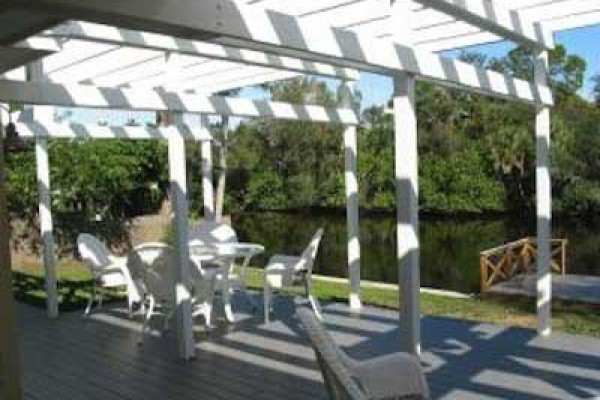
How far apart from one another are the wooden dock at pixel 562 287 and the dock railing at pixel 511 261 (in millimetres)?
134

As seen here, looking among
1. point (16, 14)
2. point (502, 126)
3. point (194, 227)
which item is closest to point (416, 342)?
point (16, 14)

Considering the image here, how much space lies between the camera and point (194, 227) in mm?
8867

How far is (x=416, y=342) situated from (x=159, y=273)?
284 centimetres

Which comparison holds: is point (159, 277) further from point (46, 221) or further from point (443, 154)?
point (443, 154)

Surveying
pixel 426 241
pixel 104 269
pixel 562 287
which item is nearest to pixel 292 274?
pixel 104 269

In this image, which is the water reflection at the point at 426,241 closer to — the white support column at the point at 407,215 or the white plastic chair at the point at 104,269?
the white plastic chair at the point at 104,269

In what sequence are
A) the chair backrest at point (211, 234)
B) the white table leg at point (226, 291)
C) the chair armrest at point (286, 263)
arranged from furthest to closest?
1. the chair backrest at point (211, 234)
2. the chair armrest at point (286, 263)
3. the white table leg at point (226, 291)

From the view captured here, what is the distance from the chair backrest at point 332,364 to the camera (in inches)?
117

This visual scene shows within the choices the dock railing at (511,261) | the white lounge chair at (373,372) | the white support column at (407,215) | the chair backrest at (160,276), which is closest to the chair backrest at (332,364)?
the white lounge chair at (373,372)

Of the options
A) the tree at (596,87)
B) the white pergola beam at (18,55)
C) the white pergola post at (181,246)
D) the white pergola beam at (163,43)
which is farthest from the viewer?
the tree at (596,87)

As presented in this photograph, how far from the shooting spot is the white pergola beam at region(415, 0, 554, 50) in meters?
4.13

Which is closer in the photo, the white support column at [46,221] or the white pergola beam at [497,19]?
the white pergola beam at [497,19]

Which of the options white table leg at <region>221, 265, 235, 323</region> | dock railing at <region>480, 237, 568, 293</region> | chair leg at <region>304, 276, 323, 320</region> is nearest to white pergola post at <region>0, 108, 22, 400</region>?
white table leg at <region>221, 265, 235, 323</region>

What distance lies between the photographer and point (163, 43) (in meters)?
5.04
